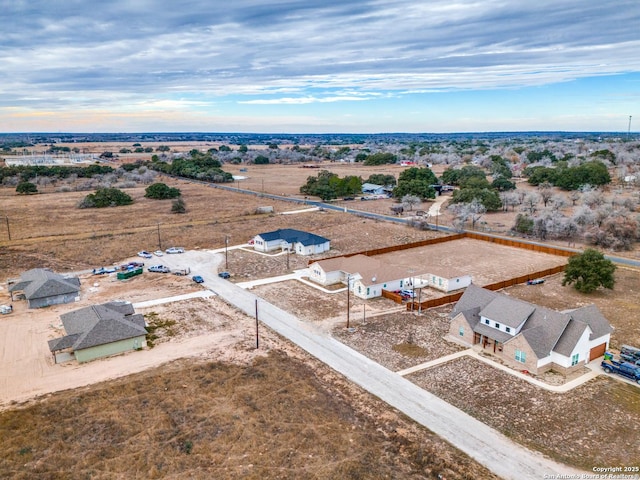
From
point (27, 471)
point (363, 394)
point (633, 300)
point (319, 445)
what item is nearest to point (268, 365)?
point (363, 394)

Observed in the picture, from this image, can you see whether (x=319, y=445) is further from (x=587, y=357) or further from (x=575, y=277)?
(x=575, y=277)

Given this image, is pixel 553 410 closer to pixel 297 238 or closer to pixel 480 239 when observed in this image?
pixel 297 238

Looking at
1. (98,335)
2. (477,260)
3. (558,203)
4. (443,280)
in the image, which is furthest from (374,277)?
(558,203)

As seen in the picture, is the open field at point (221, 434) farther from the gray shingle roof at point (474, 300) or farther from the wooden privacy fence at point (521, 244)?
the wooden privacy fence at point (521, 244)

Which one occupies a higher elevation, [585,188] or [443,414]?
[585,188]

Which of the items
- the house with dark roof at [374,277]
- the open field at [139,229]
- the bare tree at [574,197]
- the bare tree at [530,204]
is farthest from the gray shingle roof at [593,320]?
the bare tree at [574,197]

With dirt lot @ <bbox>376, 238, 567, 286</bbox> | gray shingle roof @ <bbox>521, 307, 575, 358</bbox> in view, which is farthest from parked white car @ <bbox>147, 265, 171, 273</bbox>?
gray shingle roof @ <bbox>521, 307, 575, 358</bbox>
